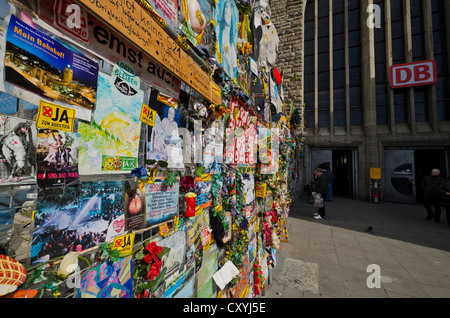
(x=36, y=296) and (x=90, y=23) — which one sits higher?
(x=90, y=23)

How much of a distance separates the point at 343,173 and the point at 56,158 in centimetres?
1426

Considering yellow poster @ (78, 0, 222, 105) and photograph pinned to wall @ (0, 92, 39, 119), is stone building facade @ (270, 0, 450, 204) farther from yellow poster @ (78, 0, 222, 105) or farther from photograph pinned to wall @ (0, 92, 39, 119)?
photograph pinned to wall @ (0, 92, 39, 119)

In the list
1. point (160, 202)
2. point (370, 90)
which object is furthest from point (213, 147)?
point (370, 90)

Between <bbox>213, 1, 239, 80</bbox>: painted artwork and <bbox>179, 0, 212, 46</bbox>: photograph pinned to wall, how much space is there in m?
0.20

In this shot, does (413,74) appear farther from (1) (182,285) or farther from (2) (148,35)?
(1) (182,285)

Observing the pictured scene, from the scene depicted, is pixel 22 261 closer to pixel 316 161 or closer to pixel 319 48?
pixel 316 161

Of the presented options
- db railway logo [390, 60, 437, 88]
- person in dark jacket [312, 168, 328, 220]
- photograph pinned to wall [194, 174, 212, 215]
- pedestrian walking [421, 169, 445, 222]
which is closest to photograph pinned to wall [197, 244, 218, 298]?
photograph pinned to wall [194, 174, 212, 215]

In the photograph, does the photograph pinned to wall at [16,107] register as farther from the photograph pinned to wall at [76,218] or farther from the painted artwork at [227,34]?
the painted artwork at [227,34]

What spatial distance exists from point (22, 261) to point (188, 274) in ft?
3.39

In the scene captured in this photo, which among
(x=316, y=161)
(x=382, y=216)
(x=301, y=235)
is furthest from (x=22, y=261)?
(x=316, y=161)

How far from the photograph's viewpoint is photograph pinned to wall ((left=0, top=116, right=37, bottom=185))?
1.86 feet

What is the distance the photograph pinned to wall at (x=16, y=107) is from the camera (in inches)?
22.5

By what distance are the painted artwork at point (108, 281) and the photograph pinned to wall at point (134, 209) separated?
0.16 metres

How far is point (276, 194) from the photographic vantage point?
13.2ft
